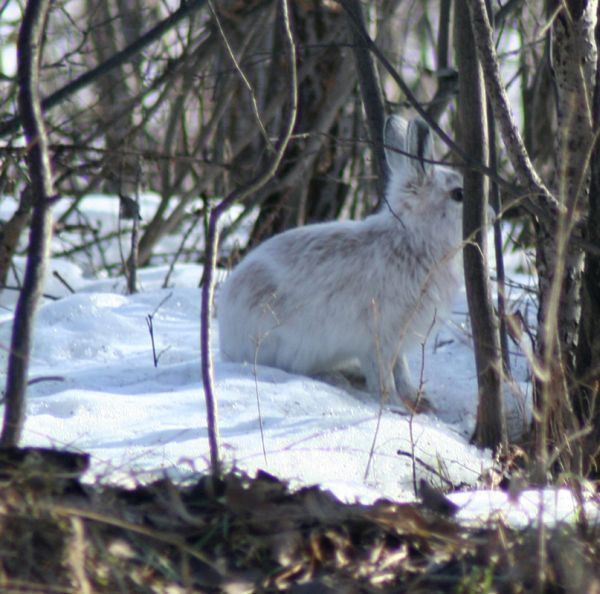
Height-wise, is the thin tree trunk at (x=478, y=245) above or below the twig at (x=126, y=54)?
below

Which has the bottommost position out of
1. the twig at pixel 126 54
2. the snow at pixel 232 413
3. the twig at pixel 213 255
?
the snow at pixel 232 413

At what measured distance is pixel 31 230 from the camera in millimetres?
2951

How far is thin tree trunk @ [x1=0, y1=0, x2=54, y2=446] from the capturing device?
294cm

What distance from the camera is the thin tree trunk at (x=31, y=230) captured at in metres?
2.94

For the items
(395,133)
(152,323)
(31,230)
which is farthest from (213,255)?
(152,323)

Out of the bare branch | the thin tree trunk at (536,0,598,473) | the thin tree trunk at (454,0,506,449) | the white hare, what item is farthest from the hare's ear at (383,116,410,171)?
the bare branch

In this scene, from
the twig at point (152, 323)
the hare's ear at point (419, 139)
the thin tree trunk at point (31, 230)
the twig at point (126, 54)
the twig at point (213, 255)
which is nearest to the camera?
the thin tree trunk at point (31, 230)

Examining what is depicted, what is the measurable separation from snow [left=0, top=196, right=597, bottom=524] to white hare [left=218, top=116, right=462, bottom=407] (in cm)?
15

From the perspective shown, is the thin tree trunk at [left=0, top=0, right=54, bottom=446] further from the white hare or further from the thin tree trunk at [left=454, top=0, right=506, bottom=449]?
the white hare

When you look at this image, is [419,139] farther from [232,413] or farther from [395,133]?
[232,413]

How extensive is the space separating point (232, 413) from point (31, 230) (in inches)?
68.0

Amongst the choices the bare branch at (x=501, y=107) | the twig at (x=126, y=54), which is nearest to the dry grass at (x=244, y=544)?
the bare branch at (x=501, y=107)

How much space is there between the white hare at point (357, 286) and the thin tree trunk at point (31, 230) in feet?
7.33

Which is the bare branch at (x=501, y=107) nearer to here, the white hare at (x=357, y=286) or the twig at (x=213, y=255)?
the twig at (x=213, y=255)
